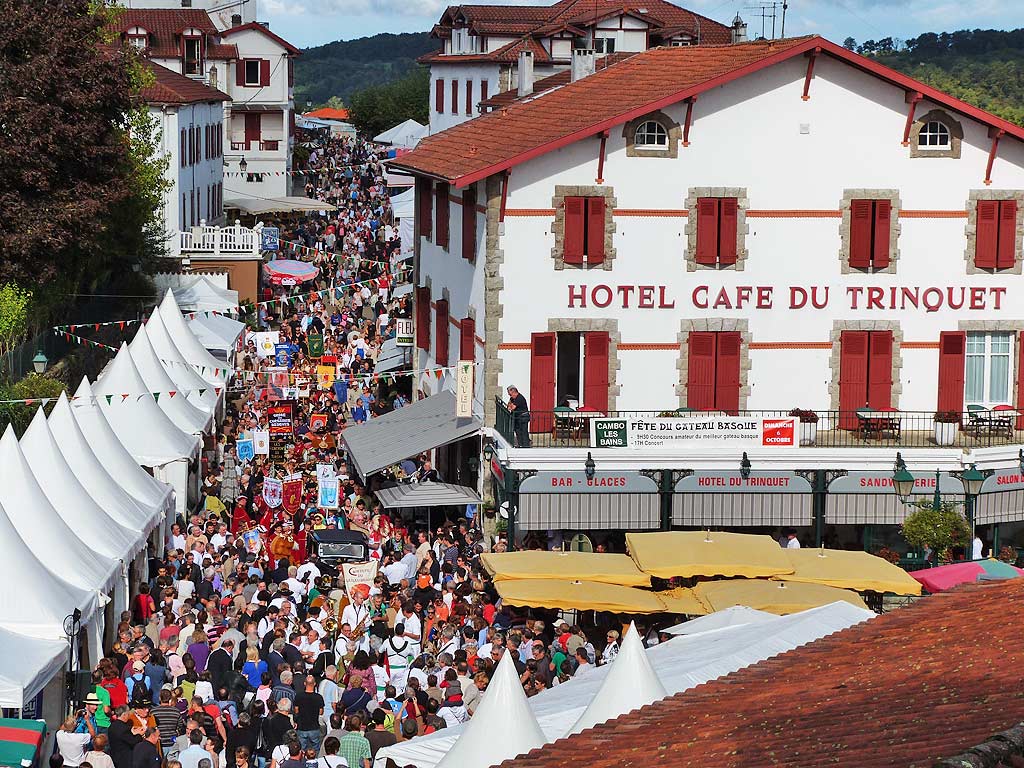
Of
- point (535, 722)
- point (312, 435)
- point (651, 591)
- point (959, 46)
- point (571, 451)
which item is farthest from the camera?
point (959, 46)

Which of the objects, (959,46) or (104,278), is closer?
(104,278)

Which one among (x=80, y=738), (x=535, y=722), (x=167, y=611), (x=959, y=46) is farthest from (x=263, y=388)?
(x=959, y=46)

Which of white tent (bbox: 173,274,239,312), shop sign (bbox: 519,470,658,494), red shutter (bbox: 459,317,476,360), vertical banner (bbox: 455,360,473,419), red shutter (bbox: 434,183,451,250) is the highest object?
red shutter (bbox: 434,183,451,250)

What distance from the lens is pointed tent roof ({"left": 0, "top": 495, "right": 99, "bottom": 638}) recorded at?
1873 cm

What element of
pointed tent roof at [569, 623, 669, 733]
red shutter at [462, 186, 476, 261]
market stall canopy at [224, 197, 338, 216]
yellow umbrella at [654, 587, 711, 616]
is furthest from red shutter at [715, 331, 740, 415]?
market stall canopy at [224, 197, 338, 216]

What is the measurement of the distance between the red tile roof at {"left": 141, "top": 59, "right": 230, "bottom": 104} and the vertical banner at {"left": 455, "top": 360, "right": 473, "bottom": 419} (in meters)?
25.3

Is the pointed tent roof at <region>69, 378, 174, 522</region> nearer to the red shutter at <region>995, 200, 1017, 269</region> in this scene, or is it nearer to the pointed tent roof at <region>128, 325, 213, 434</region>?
the pointed tent roof at <region>128, 325, 213, 434</region>

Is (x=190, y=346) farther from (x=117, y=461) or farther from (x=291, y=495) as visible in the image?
(x=117, y=461)

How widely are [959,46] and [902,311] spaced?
139319 mm

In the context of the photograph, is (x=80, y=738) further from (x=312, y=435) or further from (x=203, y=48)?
(x=203, y=48)

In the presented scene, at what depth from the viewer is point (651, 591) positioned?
22.7 metres

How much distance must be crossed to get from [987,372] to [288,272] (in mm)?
28864

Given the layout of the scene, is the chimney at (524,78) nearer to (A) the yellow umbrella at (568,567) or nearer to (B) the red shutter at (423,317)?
(B) the red shutter at (423,317)

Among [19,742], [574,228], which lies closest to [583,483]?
[574,228]
